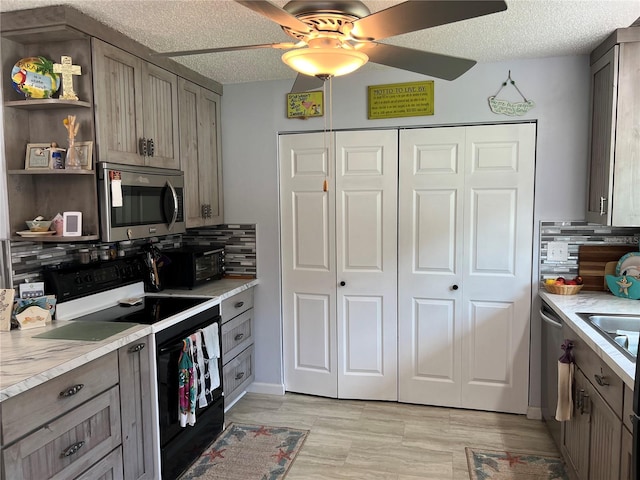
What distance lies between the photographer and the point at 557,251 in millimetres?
3082

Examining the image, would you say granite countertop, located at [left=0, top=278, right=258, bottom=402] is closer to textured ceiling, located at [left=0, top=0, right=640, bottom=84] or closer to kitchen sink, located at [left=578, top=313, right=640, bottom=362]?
textured ceiling, located at [left=0, top=0, right=640, bottom=84]

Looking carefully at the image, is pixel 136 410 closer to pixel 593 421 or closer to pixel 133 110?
pixel 133 110

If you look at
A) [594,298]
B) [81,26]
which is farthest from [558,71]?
[81,26]

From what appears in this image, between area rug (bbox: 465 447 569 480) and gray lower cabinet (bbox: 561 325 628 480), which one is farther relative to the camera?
area rug (bbox: 465 447 569 480)

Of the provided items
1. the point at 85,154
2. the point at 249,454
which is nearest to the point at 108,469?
the point at 249,454

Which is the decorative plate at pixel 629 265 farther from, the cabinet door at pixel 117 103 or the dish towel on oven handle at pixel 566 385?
the cabinet door at pixel 117 103

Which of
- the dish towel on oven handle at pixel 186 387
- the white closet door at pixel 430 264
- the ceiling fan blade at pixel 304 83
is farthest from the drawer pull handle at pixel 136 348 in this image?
the white closet door at pixel 430 264

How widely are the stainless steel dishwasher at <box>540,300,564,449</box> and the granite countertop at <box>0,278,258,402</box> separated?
2.13 meters

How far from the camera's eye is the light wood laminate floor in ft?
8.66

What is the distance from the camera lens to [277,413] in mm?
3320

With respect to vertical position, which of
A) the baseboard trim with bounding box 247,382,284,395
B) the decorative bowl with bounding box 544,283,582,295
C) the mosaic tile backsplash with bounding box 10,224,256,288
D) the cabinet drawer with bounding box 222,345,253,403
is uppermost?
the mosaic tile backsplash with bounding box 10,224,256,288

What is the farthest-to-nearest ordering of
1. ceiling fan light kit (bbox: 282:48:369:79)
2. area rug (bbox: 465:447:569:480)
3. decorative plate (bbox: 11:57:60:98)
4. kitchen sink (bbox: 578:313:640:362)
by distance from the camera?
1. area rug (bbox: 465:447:569:480)
2. kitchen sink (bbox: 578:313:640:362)
3. decorative plate (bbox: 11:57:60:98)
4. ceiling fan light kit (bbox: 282:48:369:79)

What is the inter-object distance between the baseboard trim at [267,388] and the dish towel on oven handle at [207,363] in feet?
2.72

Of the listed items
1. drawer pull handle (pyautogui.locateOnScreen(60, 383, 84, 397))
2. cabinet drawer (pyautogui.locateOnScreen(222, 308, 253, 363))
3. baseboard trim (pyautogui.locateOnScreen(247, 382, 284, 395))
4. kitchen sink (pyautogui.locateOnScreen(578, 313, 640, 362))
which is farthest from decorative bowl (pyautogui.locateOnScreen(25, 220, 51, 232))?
kitchen sink (pyautogui.locateOnScreen(578, 313, 640, 362))
